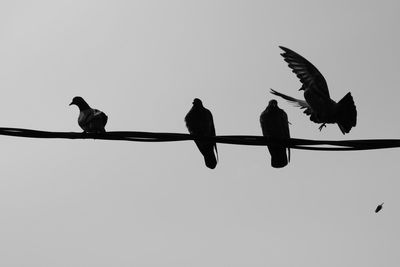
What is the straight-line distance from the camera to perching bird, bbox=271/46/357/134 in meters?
8.05

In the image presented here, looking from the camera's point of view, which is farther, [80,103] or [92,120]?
[80,103]

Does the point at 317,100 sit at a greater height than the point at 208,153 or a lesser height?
greater

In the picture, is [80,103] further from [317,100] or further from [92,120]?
[317,100]

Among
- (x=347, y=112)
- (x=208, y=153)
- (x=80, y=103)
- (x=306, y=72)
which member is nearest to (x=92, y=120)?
(x=80, y=103)

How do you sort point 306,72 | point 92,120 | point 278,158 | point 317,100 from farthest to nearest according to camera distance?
point 306,72, point 92,120, point 317,100, point 278,158

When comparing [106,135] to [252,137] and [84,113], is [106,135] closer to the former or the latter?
[252,137]

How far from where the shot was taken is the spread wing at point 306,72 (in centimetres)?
880

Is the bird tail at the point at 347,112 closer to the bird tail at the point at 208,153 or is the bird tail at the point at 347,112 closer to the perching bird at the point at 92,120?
the bird tail at the point at 208,153

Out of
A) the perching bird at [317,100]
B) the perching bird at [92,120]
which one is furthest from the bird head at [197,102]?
the perching bird at [92,120]

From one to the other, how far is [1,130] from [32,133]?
22cm

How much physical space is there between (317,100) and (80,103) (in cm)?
335

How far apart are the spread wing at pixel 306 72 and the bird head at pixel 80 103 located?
264cm

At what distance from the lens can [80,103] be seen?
10258mm

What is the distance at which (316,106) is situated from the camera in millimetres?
8617
